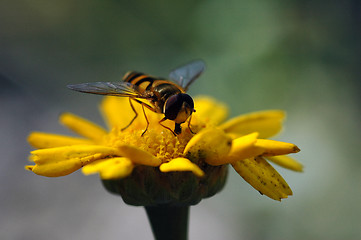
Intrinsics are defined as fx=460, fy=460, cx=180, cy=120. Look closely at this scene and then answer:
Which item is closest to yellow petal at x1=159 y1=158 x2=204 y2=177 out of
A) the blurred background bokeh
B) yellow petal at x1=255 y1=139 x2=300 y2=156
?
yellow petal at x1=255 y1=139 x2=300 y2=156

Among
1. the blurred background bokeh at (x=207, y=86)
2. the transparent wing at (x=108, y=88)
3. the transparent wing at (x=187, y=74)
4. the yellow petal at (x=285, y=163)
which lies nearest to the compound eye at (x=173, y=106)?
the transparent wing at (x=108, y=88)

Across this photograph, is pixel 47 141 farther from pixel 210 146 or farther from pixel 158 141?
pixel 210 146

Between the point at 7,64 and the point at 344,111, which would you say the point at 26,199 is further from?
the point at 344,111

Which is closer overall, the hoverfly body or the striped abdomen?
the hoverfly body

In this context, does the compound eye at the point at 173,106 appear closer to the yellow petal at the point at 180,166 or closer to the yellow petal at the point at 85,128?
the yellow petal at the point at 180,166

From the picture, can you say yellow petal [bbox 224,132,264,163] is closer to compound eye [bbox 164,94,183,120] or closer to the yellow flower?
the yellow flower

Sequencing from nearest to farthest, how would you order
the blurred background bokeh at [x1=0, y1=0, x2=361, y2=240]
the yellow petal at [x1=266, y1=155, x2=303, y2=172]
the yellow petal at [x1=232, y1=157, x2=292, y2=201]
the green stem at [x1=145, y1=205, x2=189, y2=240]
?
the yellow petal at [x1=232, y1=157, x2=292, y2=201]
the green stem at [x1=145, y1=205, x2=189, y2=240]
the yellow petal at [x1=266, y1=155, x2=303, y2=172]
the blurred background bokeh at [x1=0, y1=0, x2=361, y2=240]

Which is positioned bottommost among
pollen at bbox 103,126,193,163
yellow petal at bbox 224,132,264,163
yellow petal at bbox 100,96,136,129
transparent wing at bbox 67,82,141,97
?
yellow petal at bbox 224,132,264,163

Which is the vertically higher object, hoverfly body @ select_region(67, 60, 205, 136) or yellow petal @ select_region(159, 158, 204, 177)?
hoverfly body @ select_region(67, 60, 205, 136)
